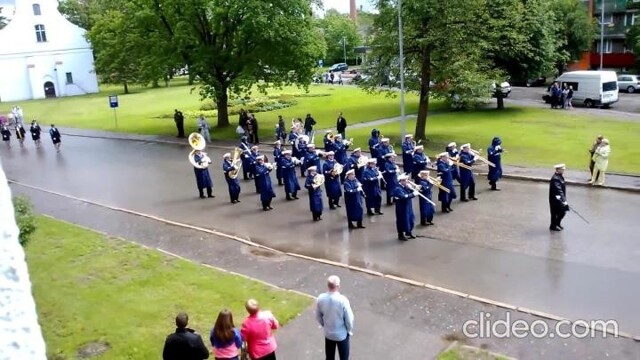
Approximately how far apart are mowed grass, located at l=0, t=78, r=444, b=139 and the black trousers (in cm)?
1906

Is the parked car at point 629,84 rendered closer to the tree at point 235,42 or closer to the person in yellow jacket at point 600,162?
the tree at point 235,42

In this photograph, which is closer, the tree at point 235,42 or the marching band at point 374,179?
the marching band at point 374,179

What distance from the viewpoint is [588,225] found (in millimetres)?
14398

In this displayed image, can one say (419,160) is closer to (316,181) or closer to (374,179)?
(374,179)

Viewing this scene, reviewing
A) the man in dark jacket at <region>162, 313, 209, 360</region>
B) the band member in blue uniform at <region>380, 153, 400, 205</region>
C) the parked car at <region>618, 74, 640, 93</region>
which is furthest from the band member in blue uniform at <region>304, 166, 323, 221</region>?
the parked car at <region>618, 74, 640, 93</region>

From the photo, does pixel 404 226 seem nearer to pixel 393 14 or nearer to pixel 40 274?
pixel 40 274

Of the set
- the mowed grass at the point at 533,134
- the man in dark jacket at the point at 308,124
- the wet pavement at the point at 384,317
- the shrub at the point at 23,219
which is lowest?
the wet pavement at the point at 384,317

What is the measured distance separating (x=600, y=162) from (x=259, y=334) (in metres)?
13.8

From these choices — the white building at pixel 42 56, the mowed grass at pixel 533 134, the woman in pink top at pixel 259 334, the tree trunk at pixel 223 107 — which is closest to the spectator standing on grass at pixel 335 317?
the woman in pink top at pixel 259 334

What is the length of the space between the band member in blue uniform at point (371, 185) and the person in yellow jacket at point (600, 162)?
21.8ft

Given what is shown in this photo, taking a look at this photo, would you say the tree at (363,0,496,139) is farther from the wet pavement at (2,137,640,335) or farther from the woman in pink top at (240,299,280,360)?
the woman in pink top at (240,299,280,360)

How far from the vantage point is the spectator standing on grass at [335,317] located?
770cm

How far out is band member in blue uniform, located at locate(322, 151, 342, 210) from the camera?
16.7m

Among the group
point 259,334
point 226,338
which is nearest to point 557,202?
point 259,334
